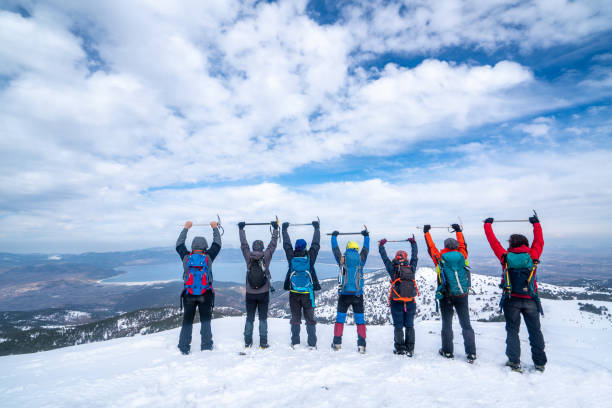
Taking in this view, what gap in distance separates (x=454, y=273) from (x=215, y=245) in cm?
718

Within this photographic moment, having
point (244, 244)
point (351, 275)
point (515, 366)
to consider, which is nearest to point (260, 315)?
point (244, 244)

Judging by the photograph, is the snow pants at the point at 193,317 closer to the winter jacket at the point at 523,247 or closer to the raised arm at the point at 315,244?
the raised arm at the point at 315,244

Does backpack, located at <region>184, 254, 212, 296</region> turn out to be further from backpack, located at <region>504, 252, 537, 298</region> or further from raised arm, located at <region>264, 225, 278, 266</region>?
backpack, located at <region>504, 252, 537, 298</region>

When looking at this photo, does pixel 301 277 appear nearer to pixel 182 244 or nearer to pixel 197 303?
pixel 197 303

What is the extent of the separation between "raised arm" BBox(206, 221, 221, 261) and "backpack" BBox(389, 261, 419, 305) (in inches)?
217

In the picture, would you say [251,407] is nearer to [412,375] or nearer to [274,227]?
[412,375]

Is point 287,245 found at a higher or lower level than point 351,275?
higher

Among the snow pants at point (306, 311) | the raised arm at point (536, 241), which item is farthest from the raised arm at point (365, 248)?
the raised arm at point (536, 241)

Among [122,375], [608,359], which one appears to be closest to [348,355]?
[122,375]

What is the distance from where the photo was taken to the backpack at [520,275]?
6.61 metres

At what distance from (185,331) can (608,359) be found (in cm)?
1201

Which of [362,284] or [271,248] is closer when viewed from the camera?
[362,284]

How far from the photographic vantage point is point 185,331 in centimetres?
820

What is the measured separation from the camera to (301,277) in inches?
334
